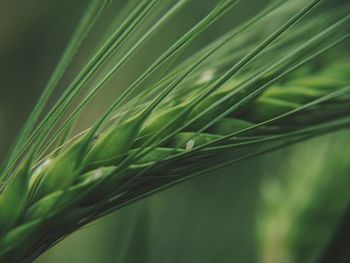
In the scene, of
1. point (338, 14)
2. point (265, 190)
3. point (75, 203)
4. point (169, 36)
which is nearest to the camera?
point (75, 203)

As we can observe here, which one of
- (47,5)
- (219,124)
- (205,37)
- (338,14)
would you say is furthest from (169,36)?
(219,124)

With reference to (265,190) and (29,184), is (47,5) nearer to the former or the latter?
(265,190)

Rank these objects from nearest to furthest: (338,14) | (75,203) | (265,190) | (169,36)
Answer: (75,203) < (338,14) < (265,190) < (169,36)

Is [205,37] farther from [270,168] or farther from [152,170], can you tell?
[152,170]

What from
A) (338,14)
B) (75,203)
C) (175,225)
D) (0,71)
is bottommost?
(75,203)

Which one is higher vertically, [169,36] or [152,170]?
[169,36]

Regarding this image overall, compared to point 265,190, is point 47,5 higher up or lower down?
higher up

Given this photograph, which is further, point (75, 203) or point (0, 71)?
point (0, 71)

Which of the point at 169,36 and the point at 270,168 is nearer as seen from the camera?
the point at 270,168

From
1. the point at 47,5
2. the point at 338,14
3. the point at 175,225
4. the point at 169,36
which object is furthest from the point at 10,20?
the point at 338,14
